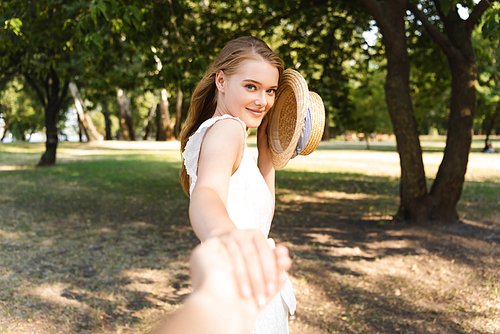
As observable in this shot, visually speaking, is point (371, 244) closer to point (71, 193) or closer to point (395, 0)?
point (395, 0)

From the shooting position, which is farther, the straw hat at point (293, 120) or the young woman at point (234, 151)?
the straw hat at point (293, 120)

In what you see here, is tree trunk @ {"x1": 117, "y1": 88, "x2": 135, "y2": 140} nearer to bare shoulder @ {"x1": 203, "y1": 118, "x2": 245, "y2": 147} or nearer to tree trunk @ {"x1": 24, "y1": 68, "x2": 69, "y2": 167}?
tree trunk @ {"x1": 24, "y1": 68, "x2": 69, "y2": 167}

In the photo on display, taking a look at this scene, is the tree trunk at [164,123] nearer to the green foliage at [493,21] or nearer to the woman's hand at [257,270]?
the green foliage at [493,21]

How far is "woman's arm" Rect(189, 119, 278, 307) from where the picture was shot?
0.70 meters

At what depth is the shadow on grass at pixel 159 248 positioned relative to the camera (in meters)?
4.37

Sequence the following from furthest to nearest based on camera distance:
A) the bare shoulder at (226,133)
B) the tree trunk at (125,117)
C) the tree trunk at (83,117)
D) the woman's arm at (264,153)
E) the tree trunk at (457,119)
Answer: the tree trunk at (125,117), the tree trunk at (83,117), the tree trunk at (457,119), the woman's arm at (264,153), the bare shoulder at (226,133)

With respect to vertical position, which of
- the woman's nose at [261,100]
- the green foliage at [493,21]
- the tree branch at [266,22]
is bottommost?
the woman's nose at [261,100]

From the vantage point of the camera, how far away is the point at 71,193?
11.5 m

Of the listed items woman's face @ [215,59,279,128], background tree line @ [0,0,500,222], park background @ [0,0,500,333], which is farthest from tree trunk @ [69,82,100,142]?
woman's face @ [215,59,279,128]

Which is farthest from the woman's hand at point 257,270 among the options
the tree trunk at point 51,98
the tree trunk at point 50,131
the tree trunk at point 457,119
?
the tree trunk at point 50,131

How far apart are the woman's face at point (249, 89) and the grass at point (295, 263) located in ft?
10.2

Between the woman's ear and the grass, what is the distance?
3.17 meters

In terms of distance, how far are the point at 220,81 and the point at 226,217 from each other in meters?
0.87

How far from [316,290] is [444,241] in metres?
2.94
